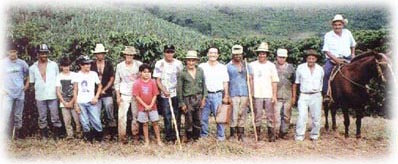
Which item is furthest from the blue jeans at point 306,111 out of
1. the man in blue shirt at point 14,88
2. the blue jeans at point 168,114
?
the man in blue shirt at point 14,88

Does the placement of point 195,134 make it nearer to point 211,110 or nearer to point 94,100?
point 211,110

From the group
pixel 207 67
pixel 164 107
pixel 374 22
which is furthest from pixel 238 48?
pixel 374 22

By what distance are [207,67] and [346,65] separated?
1902 millimetres

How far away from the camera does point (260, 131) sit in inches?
323

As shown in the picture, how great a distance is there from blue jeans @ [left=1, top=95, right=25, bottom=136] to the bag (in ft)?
8.01

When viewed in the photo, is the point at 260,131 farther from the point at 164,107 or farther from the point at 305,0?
the point at 305,0

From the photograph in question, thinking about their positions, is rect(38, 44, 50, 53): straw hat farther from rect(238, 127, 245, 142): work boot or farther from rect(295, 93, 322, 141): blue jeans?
rect(295, 93, 322, 141): blue jeans

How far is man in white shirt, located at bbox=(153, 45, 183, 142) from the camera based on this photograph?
7.43 metres

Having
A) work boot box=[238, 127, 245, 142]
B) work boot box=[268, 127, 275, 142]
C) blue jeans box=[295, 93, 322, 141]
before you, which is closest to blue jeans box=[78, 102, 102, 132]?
work boot box=[238, 127, 245, 142]

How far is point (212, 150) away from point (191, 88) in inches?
34.3

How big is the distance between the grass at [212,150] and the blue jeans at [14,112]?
26cm

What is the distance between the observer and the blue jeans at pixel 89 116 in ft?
24.3

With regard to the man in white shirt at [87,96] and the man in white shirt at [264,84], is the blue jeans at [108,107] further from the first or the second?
the man in white shirt at [264,84]

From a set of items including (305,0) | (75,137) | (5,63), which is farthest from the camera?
(75,137)
